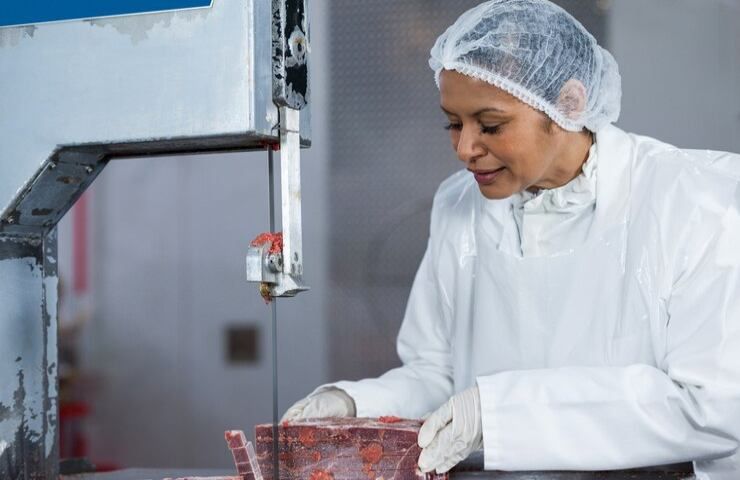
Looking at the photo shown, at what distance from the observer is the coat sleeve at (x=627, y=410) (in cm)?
180

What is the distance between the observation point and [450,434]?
1784mm

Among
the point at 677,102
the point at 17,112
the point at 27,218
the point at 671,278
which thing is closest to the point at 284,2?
the point at 17,112

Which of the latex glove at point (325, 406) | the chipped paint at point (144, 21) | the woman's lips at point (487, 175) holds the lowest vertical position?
the latex glove at point (325, 406)

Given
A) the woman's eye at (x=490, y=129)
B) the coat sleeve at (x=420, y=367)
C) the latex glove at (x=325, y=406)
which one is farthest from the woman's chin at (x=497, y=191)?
the latex glove at (x=325, y=406)

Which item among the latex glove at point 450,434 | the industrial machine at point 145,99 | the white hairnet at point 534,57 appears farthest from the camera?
A: the white hairnet at point 534,57

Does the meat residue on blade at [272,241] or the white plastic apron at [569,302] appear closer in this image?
the meat residue on blade at [272,241]

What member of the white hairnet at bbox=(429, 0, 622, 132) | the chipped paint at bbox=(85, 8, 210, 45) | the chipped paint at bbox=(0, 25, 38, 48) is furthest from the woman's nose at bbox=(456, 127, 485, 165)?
the chipped paint at bbox=(0, 25, 38, 48)

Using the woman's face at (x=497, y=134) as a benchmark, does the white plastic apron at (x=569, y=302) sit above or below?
below

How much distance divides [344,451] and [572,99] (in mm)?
944

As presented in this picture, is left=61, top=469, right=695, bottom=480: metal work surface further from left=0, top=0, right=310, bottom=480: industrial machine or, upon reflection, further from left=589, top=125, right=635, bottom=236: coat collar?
left=589, top=125, right=635, bottom=236: coat collar

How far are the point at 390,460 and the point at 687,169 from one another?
0.93 meters

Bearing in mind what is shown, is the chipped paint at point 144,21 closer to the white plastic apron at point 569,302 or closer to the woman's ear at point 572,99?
the woman's ear at point 572,99

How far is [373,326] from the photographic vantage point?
3.81 m

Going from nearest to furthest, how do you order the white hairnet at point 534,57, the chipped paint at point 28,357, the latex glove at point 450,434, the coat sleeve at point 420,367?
the chipped paint at point 28,357 → the latex glove at point 450,434 → the white hairnet at point 534,57 → the coat sleeve at point 420,367
